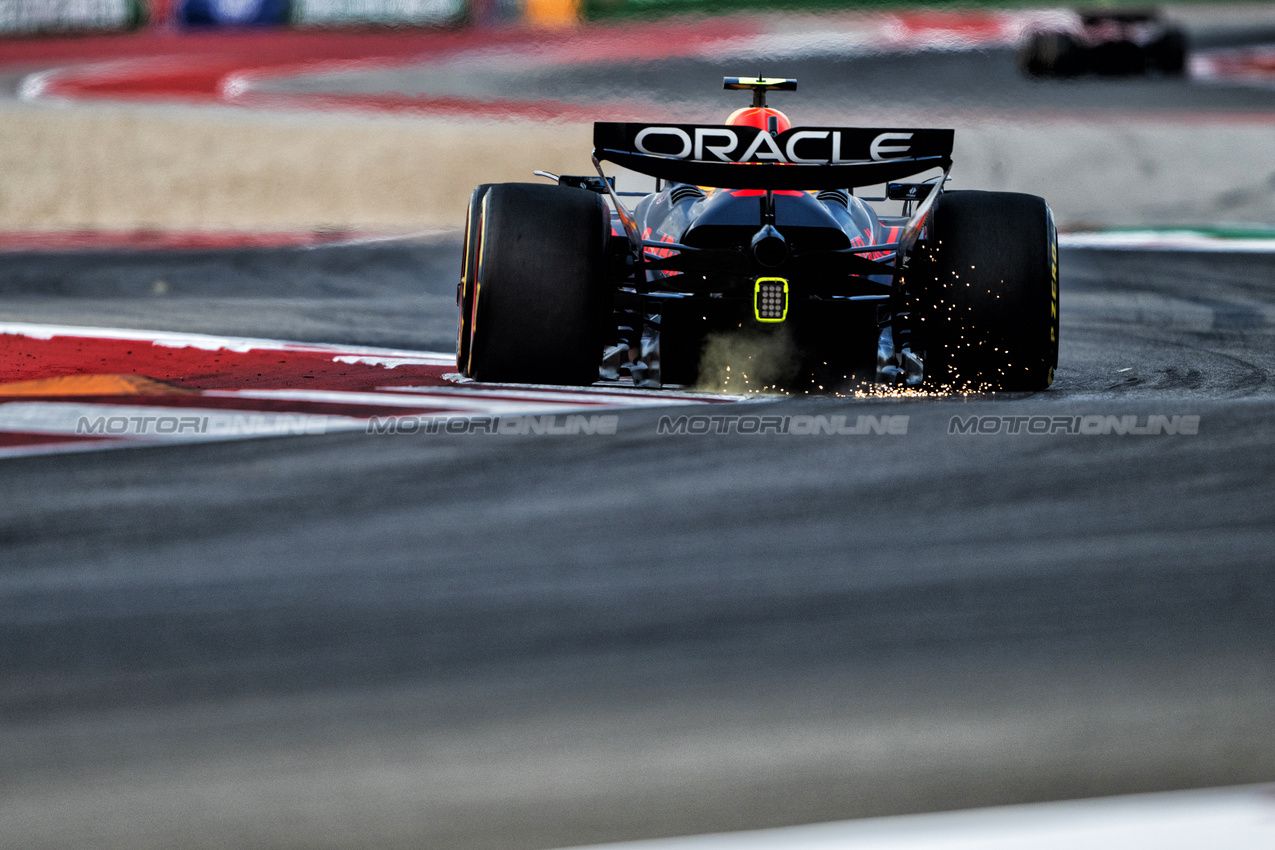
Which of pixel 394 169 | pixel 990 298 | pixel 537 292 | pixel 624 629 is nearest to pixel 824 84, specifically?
pixel 394 169

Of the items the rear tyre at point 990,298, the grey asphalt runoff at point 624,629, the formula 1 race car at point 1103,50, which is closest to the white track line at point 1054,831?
the grey asphalt runoff at point 624,629

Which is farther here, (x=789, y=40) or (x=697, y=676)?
(x=789, y=40)

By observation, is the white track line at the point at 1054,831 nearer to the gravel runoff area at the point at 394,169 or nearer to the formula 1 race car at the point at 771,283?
the formula 1 race car at the point at 771,283

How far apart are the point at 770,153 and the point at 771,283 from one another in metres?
0.49

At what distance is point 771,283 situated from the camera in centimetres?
555

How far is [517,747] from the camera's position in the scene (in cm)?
281

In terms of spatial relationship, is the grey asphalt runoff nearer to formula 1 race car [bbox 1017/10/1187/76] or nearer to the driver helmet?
the driver helmet

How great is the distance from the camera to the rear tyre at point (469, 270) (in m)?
5.76

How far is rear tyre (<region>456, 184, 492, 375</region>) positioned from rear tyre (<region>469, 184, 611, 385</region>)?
14 cm

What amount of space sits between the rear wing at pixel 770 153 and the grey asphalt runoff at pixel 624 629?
37.2 inches

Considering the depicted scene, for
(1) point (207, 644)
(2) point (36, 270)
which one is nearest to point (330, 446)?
(1) point (207, 644)

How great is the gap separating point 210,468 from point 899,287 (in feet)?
9.03

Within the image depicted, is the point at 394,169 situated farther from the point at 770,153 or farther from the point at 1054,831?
the point at 1054,831

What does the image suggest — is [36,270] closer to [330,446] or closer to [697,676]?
[330,446]
